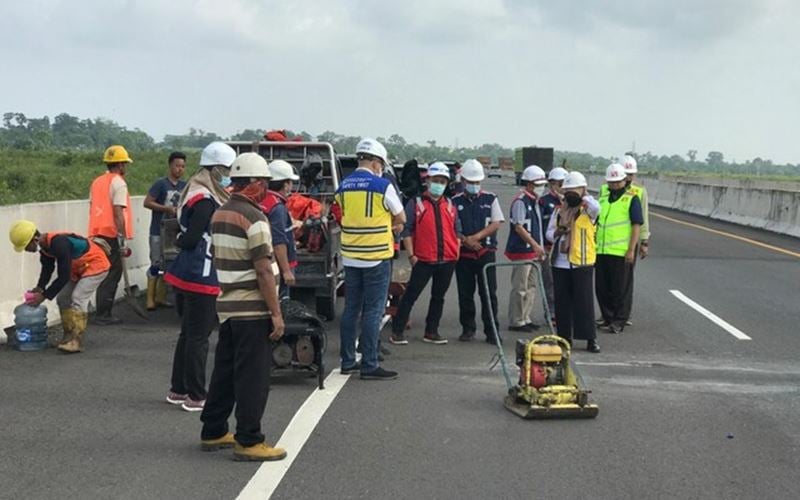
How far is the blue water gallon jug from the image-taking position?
9.60 metres

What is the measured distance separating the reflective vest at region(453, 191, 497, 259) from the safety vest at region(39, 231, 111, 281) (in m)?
3.75

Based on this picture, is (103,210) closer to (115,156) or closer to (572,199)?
(115,156)

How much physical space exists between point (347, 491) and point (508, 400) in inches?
92.0

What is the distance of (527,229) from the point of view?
437 inches

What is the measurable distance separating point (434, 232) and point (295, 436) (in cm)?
405

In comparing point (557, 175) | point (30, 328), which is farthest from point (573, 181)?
point (30, 328)

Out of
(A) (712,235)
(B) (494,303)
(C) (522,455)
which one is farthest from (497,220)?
(A) (712,235)

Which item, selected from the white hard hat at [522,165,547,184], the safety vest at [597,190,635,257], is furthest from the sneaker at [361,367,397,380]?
the safety vest at [597,190,635,257]

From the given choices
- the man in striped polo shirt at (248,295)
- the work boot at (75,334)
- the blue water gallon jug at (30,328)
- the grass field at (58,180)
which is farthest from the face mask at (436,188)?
the grass field at (58,180)

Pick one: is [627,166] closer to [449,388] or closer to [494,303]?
[494,303]

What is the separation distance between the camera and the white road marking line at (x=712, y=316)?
36.1ft

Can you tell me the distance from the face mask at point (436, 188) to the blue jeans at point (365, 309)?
1.80 meters

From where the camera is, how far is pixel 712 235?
2450 cm

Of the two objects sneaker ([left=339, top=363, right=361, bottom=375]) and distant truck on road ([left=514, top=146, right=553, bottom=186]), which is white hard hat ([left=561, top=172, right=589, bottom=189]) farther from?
distant truck on road ([left=514, top=146, right=553, bottom=186])
